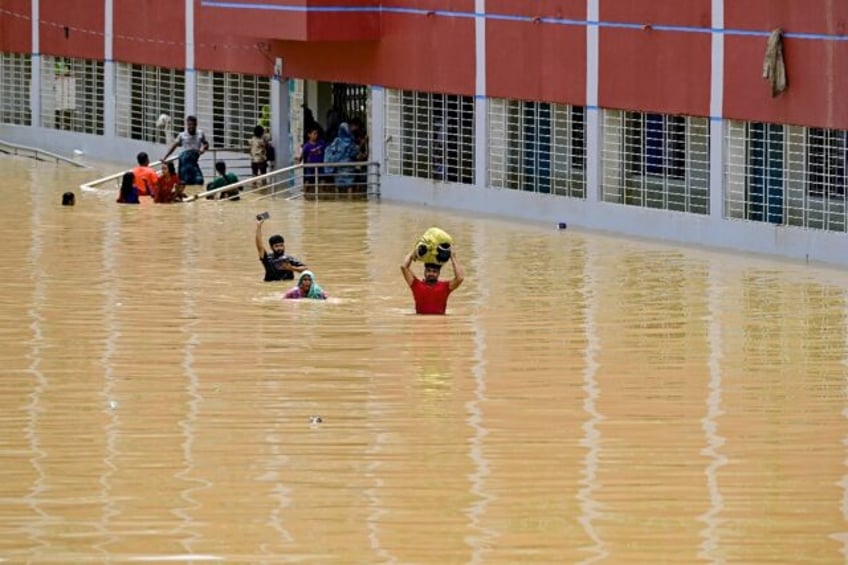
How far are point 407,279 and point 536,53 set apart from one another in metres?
13.7

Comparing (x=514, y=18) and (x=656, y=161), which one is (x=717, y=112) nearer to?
(x=656, y=161)

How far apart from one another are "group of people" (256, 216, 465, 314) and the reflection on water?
196 millimetres

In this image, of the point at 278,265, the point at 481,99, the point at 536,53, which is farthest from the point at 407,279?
the point at 481,99

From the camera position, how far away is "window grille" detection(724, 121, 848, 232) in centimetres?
3200

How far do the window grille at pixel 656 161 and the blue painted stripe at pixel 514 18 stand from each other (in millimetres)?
1279

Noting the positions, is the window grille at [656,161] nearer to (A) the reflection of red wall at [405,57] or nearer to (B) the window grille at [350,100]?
(A) the reflection of red wall at [405,57]

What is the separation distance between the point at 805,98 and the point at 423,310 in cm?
833

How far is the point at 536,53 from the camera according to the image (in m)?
38.4

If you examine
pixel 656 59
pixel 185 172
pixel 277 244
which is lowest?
pixel 277 244

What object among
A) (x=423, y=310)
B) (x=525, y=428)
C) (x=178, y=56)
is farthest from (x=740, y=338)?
(x=178, y=56)

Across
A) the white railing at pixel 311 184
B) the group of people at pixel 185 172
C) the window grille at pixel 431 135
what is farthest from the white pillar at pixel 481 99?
the group of people at pixel 185 172

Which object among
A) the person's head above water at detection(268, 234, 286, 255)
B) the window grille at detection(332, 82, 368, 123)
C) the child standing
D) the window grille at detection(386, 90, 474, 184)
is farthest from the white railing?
the person's head above water at detection(268, 234, 286, 255)

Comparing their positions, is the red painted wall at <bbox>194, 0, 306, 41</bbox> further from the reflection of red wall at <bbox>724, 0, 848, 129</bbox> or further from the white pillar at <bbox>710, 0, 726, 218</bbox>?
the reflection of red wall at <bbox>724, 0, 848, 129</bbox>

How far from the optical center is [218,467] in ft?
56.5
